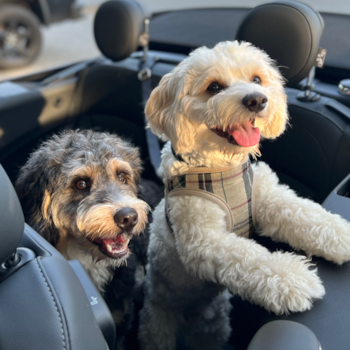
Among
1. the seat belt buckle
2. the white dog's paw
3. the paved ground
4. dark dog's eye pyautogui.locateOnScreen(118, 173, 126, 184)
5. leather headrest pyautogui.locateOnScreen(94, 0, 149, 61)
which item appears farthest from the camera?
the paved ground

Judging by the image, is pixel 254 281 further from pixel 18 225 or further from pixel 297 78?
pixel 297 78

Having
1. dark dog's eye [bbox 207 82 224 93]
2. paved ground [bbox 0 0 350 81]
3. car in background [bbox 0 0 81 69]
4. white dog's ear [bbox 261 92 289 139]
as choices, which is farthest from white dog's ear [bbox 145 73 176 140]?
car in background [bbox 0 0 81 69]

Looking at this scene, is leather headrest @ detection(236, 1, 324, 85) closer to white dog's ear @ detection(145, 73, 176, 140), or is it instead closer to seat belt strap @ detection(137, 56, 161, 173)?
white dog's ear @ detection(145, 73, 176, 140)

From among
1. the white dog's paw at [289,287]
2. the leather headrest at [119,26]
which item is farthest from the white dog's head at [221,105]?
the leather headrest at [119,26]

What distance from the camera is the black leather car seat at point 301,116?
1.83 metres

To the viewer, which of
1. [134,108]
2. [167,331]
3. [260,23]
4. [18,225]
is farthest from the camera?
[134,108]

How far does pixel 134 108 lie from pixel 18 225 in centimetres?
216

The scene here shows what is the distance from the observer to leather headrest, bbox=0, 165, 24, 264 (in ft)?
3.43

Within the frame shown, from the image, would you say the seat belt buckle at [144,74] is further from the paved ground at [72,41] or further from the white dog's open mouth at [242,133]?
the paved ground at [72,41]

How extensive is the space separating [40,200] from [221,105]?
969 mm

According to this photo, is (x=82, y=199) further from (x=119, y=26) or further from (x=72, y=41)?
(x=72, y=41)

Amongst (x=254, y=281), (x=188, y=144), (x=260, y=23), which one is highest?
(x=260, y=23)

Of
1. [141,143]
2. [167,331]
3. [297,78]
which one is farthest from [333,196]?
[141,143]

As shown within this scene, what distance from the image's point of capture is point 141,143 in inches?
124
